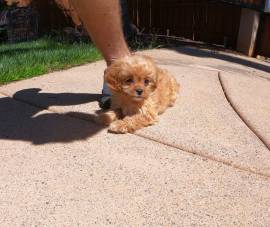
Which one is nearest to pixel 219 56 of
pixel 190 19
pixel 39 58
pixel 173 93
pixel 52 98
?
pixel 190 19

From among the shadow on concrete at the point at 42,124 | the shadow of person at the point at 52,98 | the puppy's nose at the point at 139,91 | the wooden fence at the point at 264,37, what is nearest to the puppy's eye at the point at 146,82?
the puppy's nose at the point at 139,91

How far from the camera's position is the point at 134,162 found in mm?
3061

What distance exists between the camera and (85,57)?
20.0 feet

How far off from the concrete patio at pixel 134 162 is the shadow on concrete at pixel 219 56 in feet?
6.73

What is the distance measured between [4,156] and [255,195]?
1.69m

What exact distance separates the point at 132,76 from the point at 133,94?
14 cm

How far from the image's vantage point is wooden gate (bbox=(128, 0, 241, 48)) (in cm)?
793

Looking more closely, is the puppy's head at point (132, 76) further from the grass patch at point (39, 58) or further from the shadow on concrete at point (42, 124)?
the grass patch at point (39, 58)

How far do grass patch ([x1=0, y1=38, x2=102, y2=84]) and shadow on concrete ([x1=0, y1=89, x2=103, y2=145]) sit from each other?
95 centimetres

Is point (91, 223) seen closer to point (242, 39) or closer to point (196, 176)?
point (196, 176)

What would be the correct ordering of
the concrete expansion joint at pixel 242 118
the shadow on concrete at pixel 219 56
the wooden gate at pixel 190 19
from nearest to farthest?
1. the concrete expansion joint at pixel 242 118
2. the shadow on concrete at pixel 219 56
3. the wooden gate at pixel 190 19

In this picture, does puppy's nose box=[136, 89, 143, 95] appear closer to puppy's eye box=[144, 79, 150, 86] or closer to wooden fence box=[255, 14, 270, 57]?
puppy's eye box=[144, 79, 150, 86]

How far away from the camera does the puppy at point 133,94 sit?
3.41m

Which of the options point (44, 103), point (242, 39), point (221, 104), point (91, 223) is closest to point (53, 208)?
point (91, 223)
